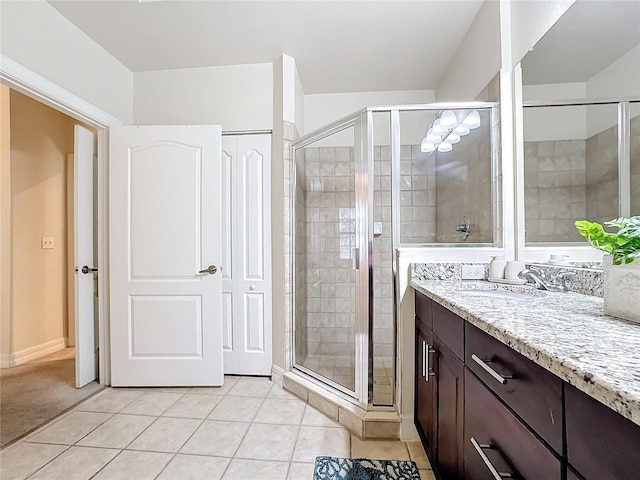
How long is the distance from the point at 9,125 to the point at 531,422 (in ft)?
13.4

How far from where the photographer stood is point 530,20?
5.37 ft

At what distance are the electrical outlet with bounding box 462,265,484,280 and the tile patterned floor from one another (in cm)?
95

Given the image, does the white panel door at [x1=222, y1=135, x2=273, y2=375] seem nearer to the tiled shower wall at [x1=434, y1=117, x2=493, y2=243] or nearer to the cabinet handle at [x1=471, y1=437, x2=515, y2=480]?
the tiled shower wall at [x1=434, y1=117, x2=493, y2=243]

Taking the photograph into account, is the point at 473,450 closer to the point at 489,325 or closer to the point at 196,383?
the point at 489,325

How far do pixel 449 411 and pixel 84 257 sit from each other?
2679mm

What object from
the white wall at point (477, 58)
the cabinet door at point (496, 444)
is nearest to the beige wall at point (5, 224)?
the cabinet door at point (496, 444)

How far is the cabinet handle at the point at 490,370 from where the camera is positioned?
750mm

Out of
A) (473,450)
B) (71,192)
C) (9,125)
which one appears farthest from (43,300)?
(473,450)

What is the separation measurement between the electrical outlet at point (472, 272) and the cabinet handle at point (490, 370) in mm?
907

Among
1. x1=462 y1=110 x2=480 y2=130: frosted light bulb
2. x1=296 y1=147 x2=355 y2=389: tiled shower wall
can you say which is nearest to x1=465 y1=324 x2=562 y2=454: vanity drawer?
x1=296 y1=147 x2=355 y2=389: tiled shower wall

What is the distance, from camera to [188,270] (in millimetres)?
2459

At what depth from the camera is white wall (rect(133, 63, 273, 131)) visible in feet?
8.71

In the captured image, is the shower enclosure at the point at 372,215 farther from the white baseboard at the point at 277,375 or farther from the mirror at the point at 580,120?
the mirror at the point at 580,120

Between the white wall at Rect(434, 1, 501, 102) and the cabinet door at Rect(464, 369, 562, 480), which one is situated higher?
the white wall at Rect(434, 1, 501, 102)
